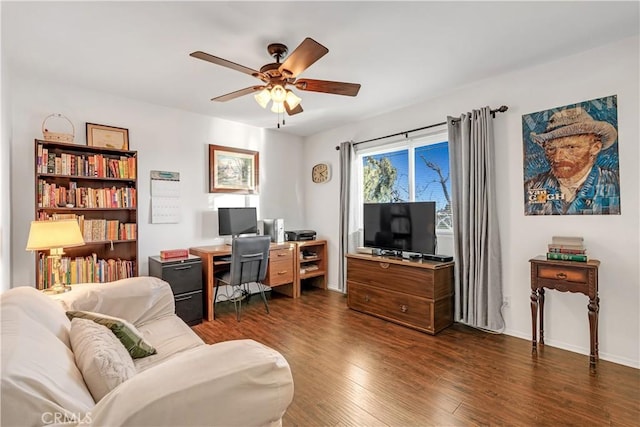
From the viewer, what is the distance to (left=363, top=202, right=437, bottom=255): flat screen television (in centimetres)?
316

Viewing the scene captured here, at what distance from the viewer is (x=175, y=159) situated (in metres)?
3.71

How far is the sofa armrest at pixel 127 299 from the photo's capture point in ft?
6.36

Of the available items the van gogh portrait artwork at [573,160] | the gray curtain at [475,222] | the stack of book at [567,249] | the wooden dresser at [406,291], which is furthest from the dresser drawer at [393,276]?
the van gogh portrait artwork at [573,160]

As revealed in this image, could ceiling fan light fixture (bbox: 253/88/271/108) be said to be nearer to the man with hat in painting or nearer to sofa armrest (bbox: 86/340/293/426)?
A: sofa armrest (bbox: 86/340/293/426)

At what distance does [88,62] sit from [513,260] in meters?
4.15

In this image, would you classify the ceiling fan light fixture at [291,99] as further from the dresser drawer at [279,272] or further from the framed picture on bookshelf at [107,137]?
the dresser drawer at [279,272]

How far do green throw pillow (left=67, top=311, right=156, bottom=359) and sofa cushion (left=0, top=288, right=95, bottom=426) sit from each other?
275mm

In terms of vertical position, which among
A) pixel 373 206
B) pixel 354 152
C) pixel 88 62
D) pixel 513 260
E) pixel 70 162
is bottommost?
pixel 513 260

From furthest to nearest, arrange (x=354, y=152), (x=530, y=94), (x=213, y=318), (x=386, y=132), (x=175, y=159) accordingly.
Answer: (x=354, y=152) → (x=386, y=132) → (x=175, y=159) → (x=213, y=318) → (x=530, y=94)

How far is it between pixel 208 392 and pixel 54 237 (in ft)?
6.89

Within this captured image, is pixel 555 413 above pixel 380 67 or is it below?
below

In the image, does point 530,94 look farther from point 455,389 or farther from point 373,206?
point 455,389

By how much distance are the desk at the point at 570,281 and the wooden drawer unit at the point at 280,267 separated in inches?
107

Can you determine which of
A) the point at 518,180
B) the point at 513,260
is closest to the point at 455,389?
the point at 513,260
